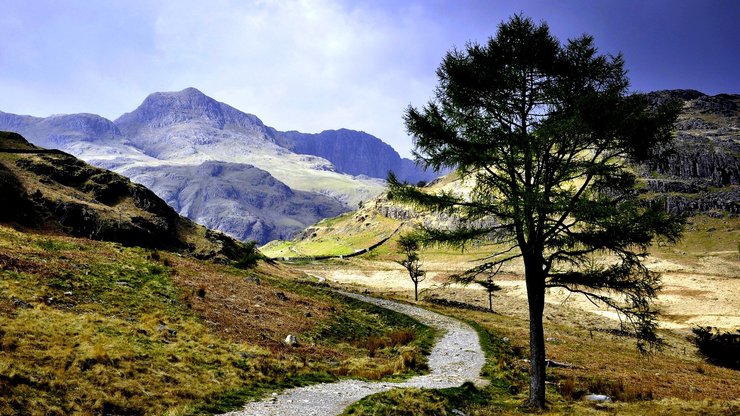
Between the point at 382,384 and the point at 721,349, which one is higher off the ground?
the point at 382,384

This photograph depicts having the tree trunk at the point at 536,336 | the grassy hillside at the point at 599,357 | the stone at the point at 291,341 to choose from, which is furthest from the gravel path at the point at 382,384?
the stone at the point at 291,341

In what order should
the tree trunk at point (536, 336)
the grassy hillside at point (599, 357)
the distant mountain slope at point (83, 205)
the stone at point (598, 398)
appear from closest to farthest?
the tree trunk at point (536, 336) → the grassy hillside at point (599, 357) → the stone at point (598, 398) → the distant mountain slope at point (83, 205)

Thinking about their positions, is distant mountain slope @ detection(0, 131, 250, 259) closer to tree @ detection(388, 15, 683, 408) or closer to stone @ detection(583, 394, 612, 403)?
tree @ detection(388, 15, 683, 408)

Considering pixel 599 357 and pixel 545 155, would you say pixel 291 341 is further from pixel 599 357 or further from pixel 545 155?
pixel 599 357

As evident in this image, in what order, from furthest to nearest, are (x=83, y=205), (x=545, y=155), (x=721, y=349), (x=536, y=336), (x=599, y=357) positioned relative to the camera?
(x=83, y=205), (x=721, y=349), (x=599, y=357), (x=536, y=336), (x=545, y=155)

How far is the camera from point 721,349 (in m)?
35.1

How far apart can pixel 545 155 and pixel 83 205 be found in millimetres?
51401

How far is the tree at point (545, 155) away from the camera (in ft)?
42.8

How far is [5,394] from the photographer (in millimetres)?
9641

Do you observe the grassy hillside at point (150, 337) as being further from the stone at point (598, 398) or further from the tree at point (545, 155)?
the tree at point (545, 155)

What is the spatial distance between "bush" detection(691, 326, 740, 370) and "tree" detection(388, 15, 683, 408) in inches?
1174

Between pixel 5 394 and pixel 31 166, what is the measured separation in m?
54.0

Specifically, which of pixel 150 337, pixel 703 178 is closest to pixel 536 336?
pixel 150 337

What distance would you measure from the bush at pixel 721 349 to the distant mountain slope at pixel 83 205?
58.0 m
